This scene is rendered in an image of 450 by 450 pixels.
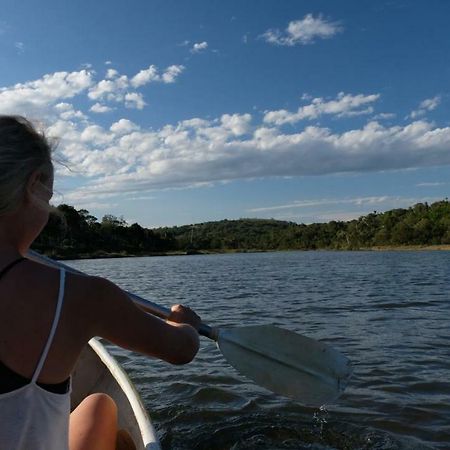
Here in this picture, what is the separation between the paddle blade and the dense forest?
3318 inches

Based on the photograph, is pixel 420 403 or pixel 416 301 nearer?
pixel 420 403

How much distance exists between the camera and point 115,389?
12.9 ft

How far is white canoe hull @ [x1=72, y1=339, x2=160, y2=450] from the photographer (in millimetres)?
2951

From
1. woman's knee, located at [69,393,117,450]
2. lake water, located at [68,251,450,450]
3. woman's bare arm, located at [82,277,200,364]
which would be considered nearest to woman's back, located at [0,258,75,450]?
woman's bare arm, located at [82,277,200,364]

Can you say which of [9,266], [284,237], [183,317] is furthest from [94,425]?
[284,237]

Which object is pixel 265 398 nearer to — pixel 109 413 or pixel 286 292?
pixel 109 413

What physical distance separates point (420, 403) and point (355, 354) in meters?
2.08

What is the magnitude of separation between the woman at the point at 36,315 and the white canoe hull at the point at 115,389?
120 cm

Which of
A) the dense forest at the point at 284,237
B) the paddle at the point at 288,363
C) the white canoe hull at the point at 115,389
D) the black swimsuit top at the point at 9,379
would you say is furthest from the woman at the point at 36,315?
the dense forest at the point at 284,237

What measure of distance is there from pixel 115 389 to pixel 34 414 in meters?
2.50

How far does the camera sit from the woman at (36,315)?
4.85ft

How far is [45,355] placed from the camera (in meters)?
1.49

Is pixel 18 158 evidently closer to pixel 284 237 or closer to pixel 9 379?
A: pixel 9 379

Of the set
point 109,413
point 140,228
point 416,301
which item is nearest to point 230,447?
point 109,413
